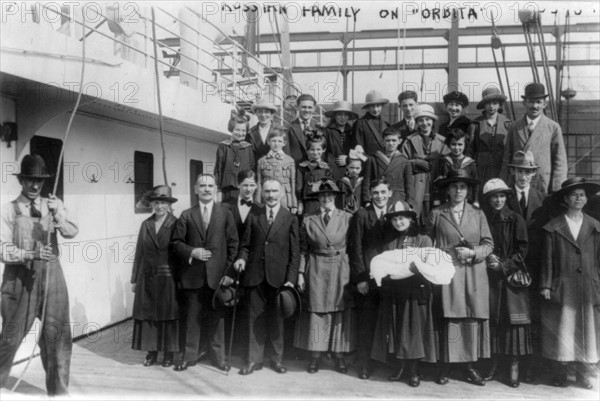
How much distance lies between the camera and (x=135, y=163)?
21.2 feet

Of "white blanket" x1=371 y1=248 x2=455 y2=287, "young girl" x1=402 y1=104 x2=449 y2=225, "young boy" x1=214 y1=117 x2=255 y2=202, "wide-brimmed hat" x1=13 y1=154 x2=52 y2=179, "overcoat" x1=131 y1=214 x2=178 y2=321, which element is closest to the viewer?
"wide-brimmed hat" x1=13 y1=154 x2=52 y2=179

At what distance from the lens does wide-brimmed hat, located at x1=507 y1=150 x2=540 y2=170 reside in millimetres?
4605

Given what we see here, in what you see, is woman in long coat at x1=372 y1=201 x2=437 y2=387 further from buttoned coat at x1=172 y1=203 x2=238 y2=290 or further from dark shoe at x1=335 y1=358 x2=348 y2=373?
buttoned coat at x1=172 y1=203 x2=238 y2=290

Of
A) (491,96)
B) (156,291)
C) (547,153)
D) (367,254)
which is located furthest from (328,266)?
(491,96)

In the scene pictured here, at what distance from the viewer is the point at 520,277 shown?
14.0ft

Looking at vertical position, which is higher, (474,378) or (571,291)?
(571,291)

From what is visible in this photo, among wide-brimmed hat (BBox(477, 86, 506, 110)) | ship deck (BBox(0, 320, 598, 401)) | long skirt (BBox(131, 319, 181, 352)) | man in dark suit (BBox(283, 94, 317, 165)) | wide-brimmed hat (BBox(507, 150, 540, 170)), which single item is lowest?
ship deck (BBox(0, 320, 598, 401))

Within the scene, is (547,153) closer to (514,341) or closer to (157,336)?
(514,341)

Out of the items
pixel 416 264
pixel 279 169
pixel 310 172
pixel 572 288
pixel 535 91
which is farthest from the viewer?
pixel 310 172

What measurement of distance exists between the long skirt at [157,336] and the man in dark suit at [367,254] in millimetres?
1822

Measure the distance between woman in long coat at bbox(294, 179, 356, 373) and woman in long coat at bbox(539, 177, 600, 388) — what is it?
1773 mm

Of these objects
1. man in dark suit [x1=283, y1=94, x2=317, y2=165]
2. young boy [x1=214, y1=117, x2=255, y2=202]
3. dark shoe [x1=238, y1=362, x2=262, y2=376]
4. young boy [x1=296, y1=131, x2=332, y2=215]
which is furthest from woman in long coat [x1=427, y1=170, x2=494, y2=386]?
young boy [x1=214, y1=117, x2=255, y2=202]

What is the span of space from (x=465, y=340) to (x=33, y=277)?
143 inches

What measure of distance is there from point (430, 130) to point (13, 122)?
4.29 meters
